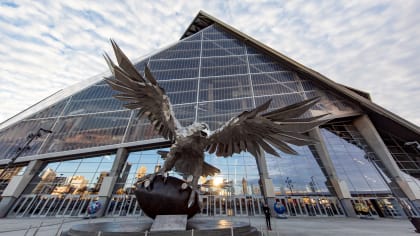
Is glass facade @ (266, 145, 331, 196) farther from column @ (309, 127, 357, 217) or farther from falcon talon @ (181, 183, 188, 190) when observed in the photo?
falcon talon @ (181, 183, 188, 190)

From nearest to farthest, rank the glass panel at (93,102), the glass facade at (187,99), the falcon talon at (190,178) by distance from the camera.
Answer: the falcon talon at (190,178)
the glass facade at (187,99)
the glass panel at (93,102)

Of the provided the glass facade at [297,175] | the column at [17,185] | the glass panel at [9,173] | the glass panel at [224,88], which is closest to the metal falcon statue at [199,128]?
the glass facade at [297,175]

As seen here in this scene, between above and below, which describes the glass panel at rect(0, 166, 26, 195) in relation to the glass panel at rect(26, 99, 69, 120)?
below

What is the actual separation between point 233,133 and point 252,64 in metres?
29.5

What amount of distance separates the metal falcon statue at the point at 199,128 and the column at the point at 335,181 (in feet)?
58.0

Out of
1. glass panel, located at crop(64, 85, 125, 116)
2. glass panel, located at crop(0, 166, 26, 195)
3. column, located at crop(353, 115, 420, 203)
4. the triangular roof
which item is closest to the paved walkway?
column, located at crop(353, 115, 420, 203)

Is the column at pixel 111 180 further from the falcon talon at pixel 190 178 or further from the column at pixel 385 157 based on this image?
the column at pixel 385 157

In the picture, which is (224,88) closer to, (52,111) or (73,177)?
(73,177)

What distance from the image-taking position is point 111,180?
19.6m

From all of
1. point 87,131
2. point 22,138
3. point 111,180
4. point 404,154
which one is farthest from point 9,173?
point 404,154

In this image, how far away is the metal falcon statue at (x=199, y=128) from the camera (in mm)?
5598

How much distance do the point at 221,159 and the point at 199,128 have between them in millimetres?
16740

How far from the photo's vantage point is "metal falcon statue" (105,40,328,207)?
560cm

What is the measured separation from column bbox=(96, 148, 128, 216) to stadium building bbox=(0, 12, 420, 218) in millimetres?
110
